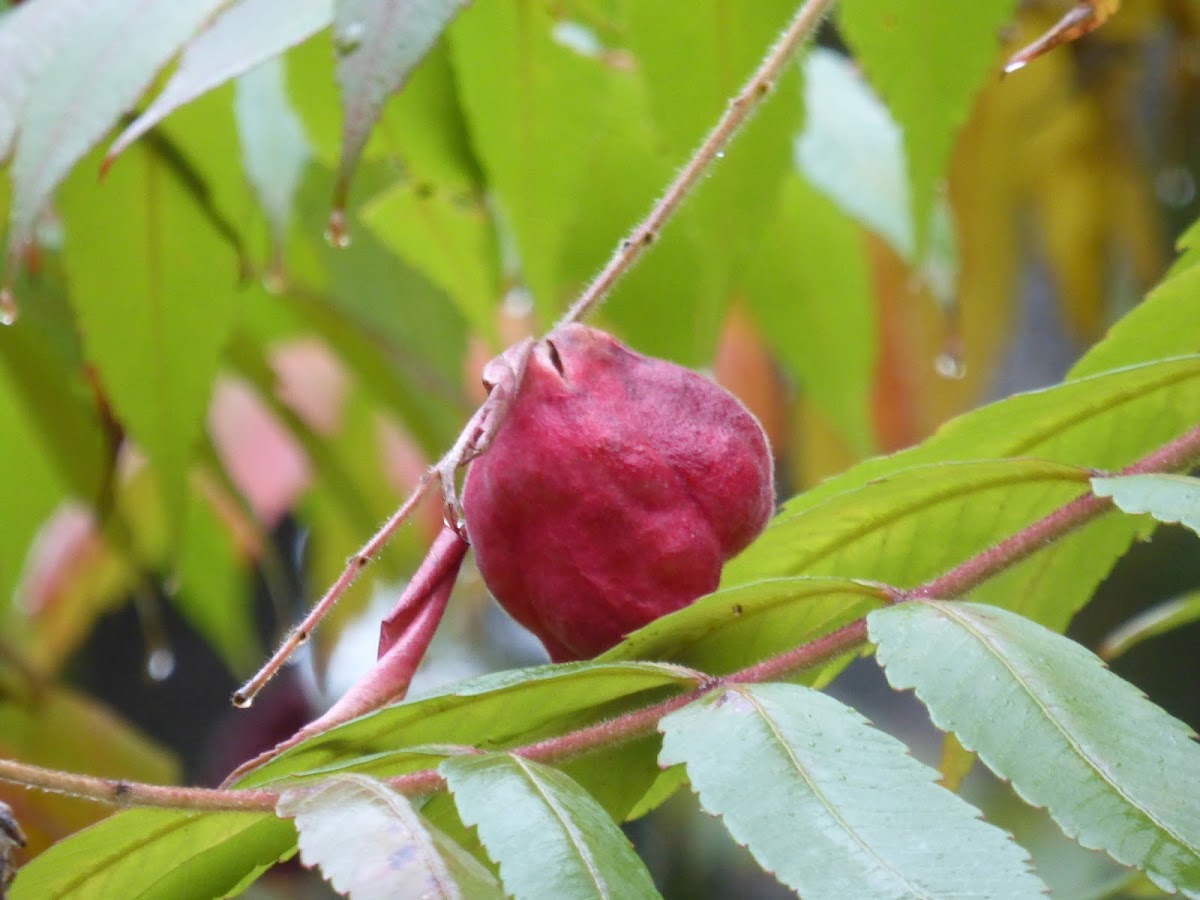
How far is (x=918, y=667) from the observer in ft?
1.34

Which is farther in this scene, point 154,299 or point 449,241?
point 449,241

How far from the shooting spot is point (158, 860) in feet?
1.43

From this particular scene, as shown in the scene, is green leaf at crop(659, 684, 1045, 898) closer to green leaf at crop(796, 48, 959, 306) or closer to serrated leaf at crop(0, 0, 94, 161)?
serrated leaf at crop(0, 0, 94, 161)

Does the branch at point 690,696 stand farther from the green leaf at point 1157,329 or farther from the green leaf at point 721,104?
the green leaf at point 721,104

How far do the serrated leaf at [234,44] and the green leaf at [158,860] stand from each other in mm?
258

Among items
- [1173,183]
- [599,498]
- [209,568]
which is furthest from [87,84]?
[1173,183]

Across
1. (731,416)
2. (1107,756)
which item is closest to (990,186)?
(731,416)

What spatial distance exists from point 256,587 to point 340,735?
2.41 meters

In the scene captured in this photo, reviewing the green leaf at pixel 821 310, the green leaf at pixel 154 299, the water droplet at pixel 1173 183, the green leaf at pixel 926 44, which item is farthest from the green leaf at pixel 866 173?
the water droplet at pixel 1173 183

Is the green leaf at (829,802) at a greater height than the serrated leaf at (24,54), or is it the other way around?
the serrated leaf at (24,54)

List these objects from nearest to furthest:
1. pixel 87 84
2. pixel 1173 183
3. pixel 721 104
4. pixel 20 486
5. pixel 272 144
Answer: pixel 87 84 → pixel 721 104 → pixel 272 144 → pixel 20 486 → pixel 1173 183

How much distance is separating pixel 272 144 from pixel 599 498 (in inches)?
19.0

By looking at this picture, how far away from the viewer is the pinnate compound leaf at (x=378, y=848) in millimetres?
355

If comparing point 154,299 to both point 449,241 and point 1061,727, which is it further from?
point 1061,727
